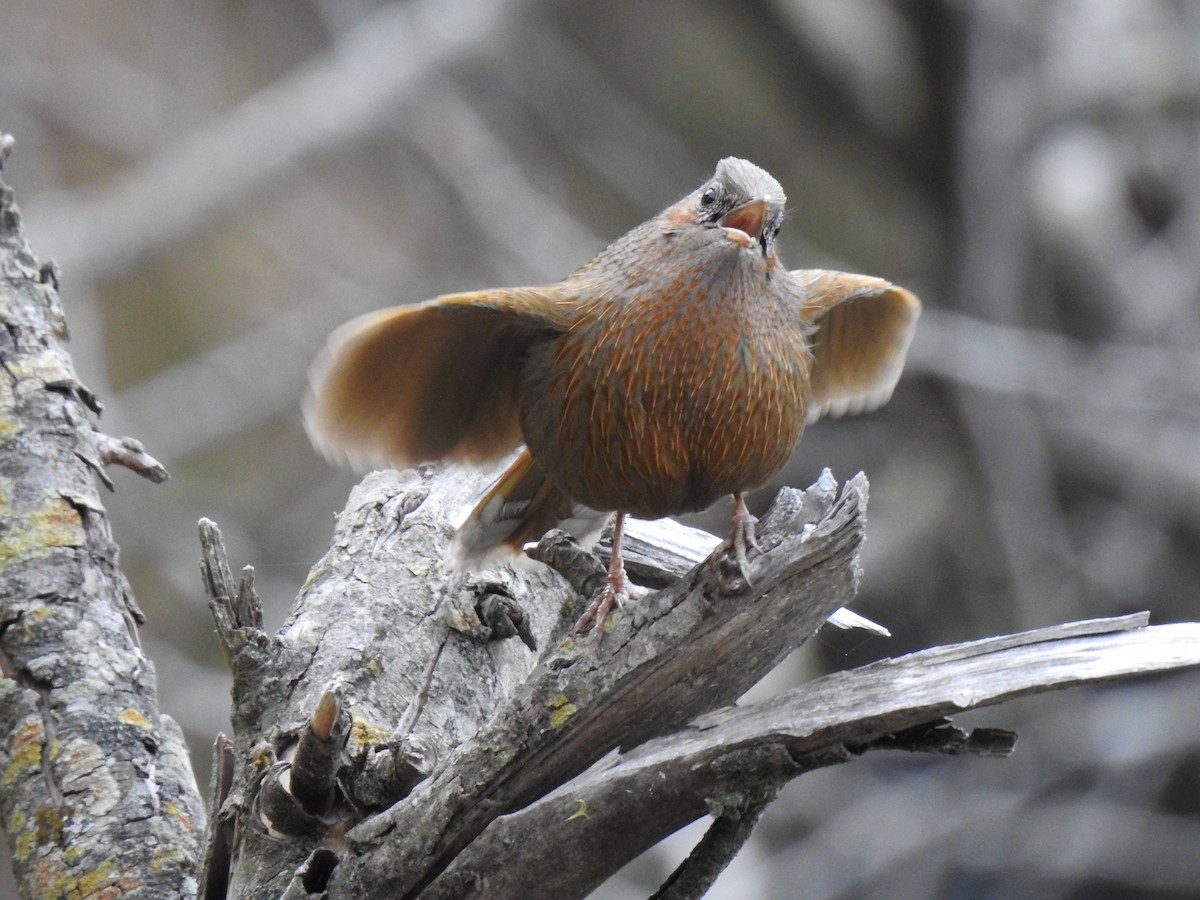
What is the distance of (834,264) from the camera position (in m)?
8.73

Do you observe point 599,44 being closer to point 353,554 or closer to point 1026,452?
point 1026,452

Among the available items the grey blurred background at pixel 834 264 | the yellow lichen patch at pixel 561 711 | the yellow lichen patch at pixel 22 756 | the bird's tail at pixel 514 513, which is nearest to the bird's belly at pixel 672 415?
the bird's tail at pixel 514 513

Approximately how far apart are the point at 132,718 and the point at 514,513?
1041mm

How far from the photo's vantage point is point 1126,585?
8.12 meters

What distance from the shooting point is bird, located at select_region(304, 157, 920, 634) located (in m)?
2.81

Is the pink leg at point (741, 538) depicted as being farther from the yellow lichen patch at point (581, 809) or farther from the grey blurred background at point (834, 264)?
the grey blurred background at point (834, 264)

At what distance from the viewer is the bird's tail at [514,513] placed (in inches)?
136

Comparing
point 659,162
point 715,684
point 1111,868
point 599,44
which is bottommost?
point 715,684

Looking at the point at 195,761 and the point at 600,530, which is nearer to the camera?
the point at 600,530

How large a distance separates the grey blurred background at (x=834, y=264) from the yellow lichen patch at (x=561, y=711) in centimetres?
434

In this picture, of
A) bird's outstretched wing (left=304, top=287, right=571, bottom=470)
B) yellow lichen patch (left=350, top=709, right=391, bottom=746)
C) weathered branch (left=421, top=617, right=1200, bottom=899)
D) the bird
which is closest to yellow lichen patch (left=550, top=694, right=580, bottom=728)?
weathered branch (left=421, top=617, right=1200, bottom=899)

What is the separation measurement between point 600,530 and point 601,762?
1.20 m

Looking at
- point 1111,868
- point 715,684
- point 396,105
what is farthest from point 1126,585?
point 715,684

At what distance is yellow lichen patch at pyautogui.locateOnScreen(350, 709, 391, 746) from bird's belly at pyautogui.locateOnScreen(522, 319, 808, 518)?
2.29 feet
